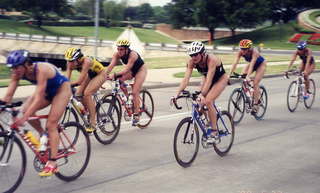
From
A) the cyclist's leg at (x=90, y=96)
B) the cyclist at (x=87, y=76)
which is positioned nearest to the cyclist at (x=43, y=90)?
the cyclist at (x=87, y=76)

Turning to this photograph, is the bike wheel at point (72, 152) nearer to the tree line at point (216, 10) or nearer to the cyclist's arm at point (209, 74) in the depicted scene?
the cyclist's arm at point (209, 74)

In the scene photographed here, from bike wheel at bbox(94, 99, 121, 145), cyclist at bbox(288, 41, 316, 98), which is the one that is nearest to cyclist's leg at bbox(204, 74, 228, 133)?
bike wheel at bbox(94, 99, 121, 145)

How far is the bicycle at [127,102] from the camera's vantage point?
10.2 meters

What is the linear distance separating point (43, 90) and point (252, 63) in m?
7.06

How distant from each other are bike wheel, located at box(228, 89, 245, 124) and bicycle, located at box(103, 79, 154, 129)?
1967 millimetres

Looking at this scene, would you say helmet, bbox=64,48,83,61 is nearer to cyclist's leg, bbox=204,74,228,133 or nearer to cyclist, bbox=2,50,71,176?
cyclist, bbox=2,50,71,176

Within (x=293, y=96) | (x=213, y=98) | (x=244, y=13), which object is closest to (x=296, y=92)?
(x=293, y=96)

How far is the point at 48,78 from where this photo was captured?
660 cm

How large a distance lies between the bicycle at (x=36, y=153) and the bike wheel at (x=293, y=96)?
847 centimetres

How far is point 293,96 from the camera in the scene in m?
14.7

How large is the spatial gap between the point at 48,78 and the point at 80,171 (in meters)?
1.54

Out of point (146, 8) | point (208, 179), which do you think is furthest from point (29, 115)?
point (146, 8)

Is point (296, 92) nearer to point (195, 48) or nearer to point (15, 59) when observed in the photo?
point (195, 48)

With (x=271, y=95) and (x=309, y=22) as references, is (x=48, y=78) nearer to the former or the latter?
(x=271, y=95)
